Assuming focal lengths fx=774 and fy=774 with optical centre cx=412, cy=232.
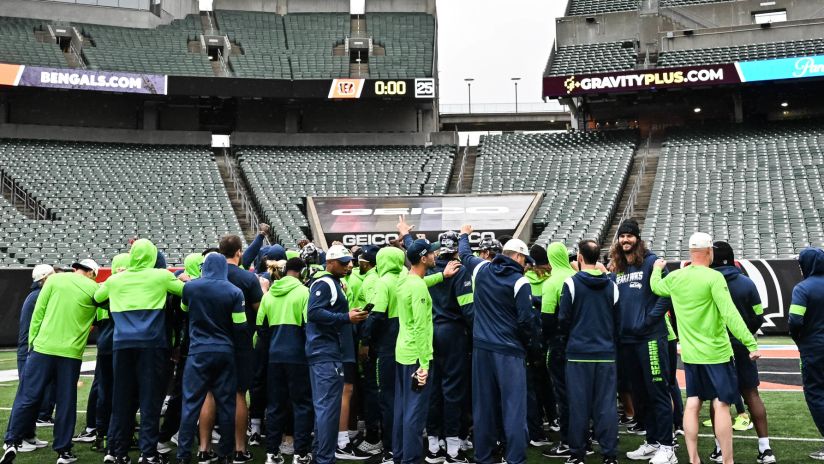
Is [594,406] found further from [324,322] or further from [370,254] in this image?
[370,254]

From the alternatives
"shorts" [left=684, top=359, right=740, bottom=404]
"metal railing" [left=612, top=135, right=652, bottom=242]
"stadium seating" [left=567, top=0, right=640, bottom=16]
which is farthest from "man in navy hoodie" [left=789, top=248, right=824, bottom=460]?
"stadium seating" [left=567, top=0, right=640, bottom=16]

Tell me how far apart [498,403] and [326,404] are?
158 cm

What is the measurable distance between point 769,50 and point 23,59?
1243 inches

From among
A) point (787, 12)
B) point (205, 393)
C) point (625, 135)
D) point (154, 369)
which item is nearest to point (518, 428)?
point (205, 393)

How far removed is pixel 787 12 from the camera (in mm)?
36250

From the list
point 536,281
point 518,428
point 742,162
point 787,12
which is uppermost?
point 787,12

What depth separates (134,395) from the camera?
24.5 ft

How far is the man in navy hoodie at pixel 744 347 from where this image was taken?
7.21 m

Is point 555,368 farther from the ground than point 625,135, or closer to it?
closer to it

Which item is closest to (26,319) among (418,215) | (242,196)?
(418,215)

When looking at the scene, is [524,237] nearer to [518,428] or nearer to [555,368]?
[555,368]

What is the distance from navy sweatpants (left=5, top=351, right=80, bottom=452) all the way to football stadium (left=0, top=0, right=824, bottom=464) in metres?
0.02

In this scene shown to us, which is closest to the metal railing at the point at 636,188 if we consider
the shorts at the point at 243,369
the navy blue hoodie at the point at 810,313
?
the navy blue hoodie at the point at 810,313

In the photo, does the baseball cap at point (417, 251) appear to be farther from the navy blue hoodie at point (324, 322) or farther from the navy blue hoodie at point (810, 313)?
the navy blue hoodie at point (810, 313)
